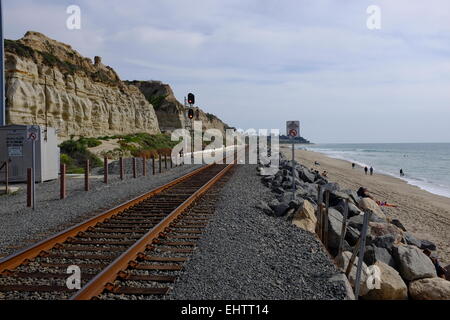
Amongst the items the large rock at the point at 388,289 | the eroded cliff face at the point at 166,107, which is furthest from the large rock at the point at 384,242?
the eroded cliff face at the point at 166,107

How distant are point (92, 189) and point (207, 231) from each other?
8476mm

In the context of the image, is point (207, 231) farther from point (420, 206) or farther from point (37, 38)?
point (37, 38)

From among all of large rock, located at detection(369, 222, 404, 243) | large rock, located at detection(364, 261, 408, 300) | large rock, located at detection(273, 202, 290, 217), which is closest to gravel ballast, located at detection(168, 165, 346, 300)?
large rock, located at detection(364, 261, 408, 300)

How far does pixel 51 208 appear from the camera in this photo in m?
10.8

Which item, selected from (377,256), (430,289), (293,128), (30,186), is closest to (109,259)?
(377,256)

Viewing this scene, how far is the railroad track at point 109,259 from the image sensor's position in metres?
4.71

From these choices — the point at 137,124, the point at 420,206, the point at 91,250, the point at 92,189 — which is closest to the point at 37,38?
the point at 137,124

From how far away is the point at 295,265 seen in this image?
5.79 meters

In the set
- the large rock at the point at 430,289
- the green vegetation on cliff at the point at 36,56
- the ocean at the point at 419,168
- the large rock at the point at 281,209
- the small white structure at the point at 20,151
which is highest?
the green vegetation on cliff at the point at 36,56

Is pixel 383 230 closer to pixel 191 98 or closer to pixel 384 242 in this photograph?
pixel 384 242

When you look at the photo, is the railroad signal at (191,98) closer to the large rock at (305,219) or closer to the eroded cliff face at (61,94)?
the eroded cliff face at (61,94)

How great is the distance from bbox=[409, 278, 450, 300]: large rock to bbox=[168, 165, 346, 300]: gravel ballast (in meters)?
1.65

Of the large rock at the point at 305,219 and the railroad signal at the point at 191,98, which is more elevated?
the railroad signal at the point at 191,98

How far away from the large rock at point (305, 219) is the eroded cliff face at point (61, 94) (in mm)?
20284
